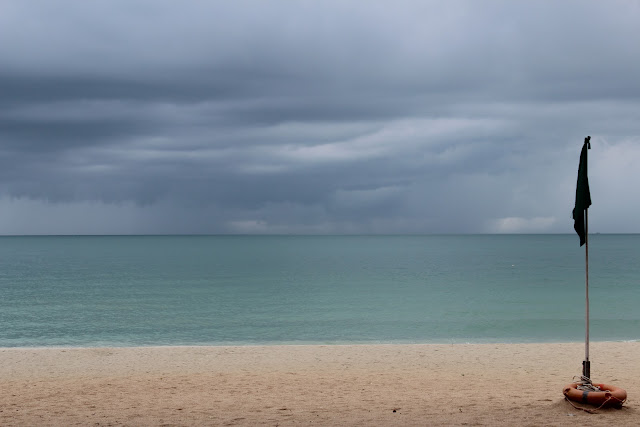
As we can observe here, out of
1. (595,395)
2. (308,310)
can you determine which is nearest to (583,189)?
(595,395)

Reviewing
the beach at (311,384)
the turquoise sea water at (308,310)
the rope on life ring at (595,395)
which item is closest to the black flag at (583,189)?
the rope on life ring at (595,395)

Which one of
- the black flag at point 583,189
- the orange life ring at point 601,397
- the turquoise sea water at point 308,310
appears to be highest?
the black flag at point 583,189

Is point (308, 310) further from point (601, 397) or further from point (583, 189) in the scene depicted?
point (583, 189)

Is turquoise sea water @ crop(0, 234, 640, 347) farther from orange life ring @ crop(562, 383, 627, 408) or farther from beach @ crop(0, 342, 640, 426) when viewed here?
orange life ring @ crop(562, 383, 627, 408)

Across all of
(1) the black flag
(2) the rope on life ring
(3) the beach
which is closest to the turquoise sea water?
(3) the beach

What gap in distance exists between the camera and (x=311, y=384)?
16.3 meters

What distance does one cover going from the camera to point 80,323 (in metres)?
37.1

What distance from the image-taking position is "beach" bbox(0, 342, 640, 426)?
485 inches

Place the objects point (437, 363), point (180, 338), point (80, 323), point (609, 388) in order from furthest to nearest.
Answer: point (80, 323) → point (180, 338) → point (437, 363) → point (609, 388)

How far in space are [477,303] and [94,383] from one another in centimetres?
3688

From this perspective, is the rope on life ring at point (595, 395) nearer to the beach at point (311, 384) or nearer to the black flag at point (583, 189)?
the beach at point (311, 384)

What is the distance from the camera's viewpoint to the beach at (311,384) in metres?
12.3

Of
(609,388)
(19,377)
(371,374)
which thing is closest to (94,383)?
(19,377)

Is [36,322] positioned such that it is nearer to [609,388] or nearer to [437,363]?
[437,363]
